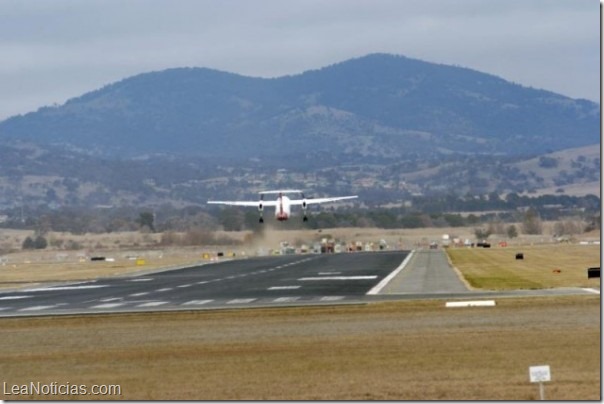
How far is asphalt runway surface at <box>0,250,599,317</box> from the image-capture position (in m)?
59.9

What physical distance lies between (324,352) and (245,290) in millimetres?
34492

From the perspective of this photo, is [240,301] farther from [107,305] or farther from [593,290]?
[593,290]

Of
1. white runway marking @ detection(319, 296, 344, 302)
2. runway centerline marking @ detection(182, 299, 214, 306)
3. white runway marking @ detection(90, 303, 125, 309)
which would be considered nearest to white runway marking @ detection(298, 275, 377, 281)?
white runway marking @ detection(319, 296, 344, 302)

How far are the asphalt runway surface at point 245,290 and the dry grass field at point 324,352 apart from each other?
5.11 m

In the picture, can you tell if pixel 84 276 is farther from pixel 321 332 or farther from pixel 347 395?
pixel 347 395

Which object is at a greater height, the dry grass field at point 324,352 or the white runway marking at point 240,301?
the white runway marking at point 240,301

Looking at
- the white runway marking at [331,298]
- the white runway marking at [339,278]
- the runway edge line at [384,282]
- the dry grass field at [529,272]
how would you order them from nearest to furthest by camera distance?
the white runway marking at [331,298]
the runway edge line at [384,282]
the dry grass field at [529,272]
the white runway marking at [339,278]

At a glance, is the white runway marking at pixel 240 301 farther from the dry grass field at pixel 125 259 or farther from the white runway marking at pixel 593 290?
the dry grass field at pixel 125 259

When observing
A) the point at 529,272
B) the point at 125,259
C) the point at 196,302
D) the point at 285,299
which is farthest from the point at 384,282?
the point at 125,259

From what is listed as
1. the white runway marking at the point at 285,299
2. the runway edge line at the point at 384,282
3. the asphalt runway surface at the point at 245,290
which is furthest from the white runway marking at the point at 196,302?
the runway edge line at the point at 384,282

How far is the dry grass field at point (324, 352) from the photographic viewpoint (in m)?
30.9

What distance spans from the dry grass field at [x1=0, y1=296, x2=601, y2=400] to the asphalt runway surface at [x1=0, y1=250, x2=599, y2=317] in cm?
511

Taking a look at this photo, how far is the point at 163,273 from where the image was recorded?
107312 mm

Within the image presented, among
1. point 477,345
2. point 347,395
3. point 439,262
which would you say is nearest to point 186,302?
point 477,345
